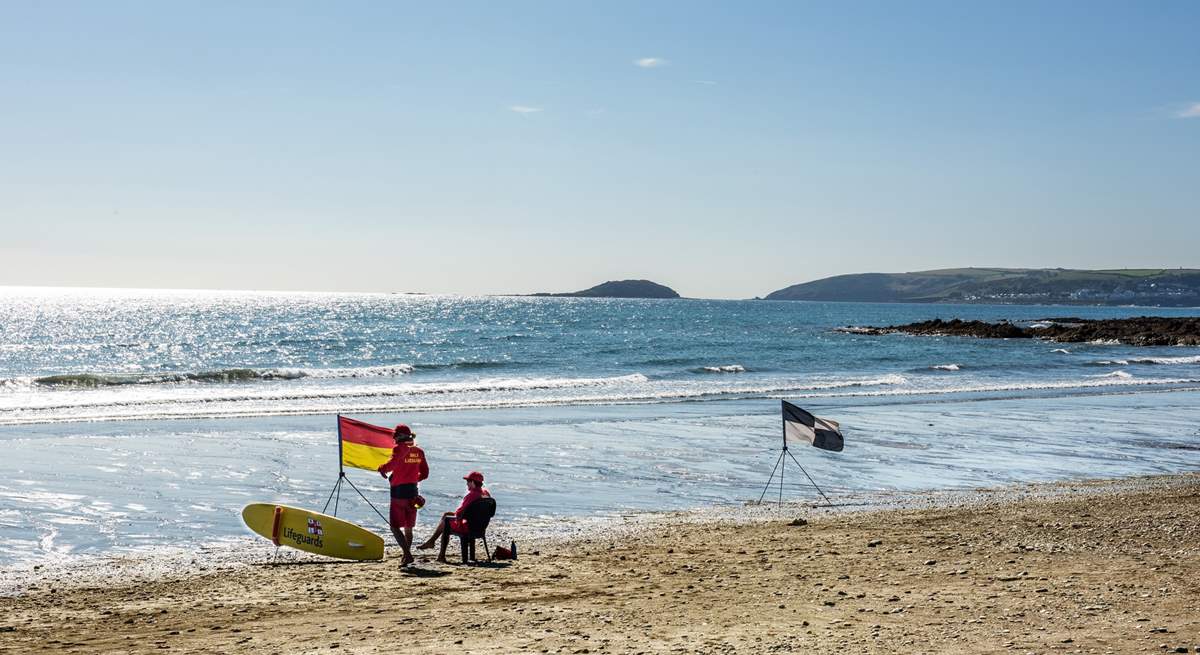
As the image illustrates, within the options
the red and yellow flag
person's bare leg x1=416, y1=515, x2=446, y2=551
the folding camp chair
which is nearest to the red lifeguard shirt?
person's bare leg x1=416, y1=515, x2=446, y2=551

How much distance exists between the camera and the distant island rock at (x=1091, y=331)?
71.9 meters

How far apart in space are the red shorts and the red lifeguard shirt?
0.21 meters

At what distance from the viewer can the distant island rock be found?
236 ft

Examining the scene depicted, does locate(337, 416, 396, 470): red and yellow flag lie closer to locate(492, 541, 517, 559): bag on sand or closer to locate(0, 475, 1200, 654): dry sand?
locate(0, 475, 1200, 654): dry sand

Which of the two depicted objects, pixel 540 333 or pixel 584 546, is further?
pixel 540 333

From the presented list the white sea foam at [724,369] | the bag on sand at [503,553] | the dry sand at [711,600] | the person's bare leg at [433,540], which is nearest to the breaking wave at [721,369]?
the white sea foam at [724,369]

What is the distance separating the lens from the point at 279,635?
812cm

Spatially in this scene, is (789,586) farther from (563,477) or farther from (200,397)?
(200,397)

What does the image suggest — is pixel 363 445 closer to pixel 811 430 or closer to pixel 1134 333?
pixel 811 430

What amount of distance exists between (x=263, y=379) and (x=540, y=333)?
4169 cm

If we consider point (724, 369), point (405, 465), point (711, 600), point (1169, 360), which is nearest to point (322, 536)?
point (405, 465)

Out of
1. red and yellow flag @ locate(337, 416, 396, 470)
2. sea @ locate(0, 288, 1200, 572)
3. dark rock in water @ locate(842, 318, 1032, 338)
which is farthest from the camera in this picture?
dark rock in water @ locate(842, 318, 1032, 338)

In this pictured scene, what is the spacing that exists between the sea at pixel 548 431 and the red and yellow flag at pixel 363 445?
1.15 metres

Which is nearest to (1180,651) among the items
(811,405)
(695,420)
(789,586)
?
(789,586)
